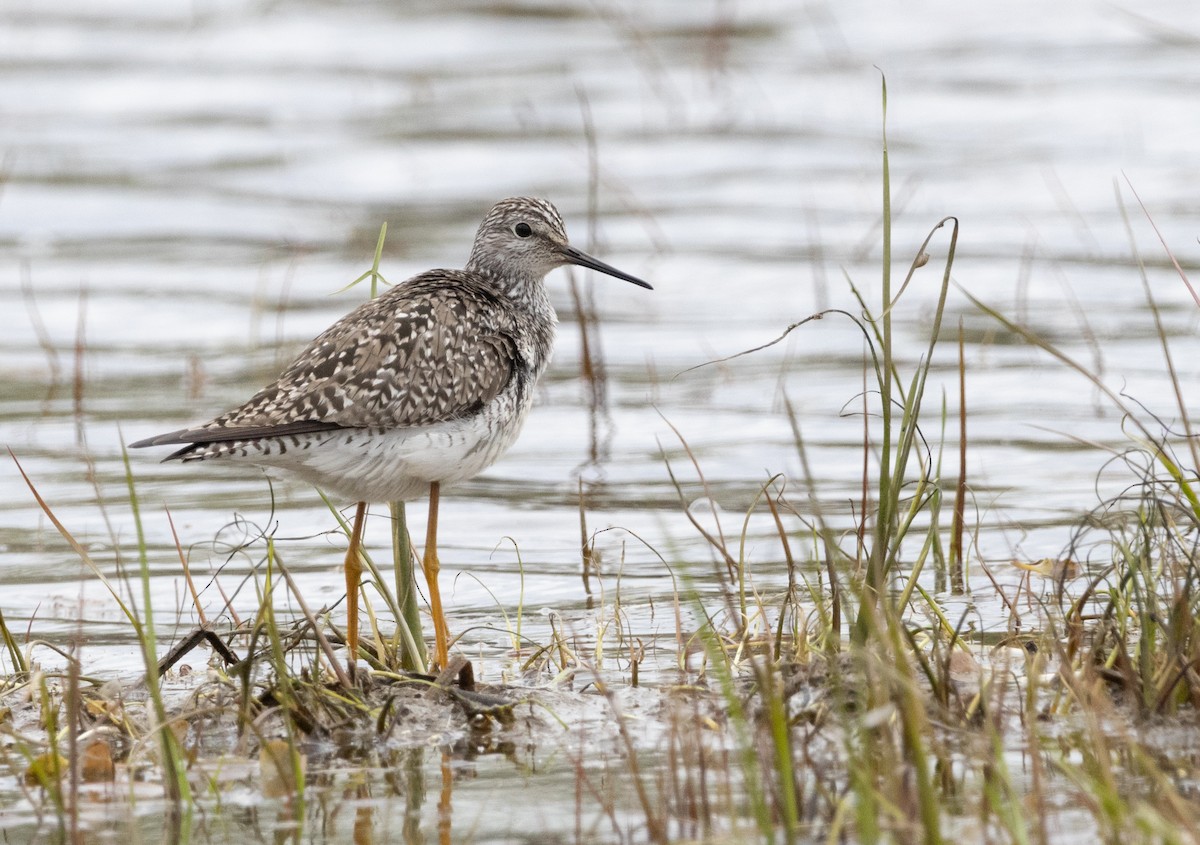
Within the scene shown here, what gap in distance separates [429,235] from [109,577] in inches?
285

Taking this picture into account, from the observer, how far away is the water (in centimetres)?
834

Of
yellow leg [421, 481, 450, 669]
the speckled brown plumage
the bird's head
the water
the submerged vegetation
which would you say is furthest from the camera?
the water

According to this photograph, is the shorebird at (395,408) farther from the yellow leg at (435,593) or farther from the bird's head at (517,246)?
the bird's head at (517,246)

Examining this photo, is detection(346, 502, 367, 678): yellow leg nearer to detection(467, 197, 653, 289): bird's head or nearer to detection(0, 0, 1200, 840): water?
detection(0, 0, 1200, 840): water

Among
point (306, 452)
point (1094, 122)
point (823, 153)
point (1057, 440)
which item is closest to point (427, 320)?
point (306, 452)

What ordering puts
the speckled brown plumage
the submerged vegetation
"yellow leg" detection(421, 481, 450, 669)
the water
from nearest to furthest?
the submerged vegetation, the speckled brown plumage, "yellow leg" detection(421, 481, 450, 669), the water

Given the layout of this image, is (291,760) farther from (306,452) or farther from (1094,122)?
(1094,122)

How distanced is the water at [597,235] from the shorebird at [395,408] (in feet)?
1.05

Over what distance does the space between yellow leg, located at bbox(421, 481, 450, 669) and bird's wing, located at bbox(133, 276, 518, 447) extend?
0.37m

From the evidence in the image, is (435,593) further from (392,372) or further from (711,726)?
(711,726)

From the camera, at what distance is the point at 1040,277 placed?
1268 cm

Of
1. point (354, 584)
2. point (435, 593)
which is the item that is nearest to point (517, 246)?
A: point (435, 593)

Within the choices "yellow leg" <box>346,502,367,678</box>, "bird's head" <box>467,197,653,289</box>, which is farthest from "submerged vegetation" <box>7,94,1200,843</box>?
"bird's head" <box>467,197,653,289</box>

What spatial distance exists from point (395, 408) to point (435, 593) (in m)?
0.69
